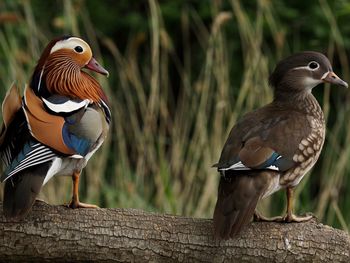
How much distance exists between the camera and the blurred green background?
4.82 metres

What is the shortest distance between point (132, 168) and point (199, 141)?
2.44 feet

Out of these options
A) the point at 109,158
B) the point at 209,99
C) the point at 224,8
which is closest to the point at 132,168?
the point at 109,158

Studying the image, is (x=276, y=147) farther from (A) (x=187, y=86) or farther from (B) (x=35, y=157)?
(A) (x=187, y=86)

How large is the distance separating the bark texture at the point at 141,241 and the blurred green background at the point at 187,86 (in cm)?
89

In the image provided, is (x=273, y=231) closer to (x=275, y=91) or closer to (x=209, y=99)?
(x=275, y=91)

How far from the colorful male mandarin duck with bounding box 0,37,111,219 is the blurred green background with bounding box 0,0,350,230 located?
1.05 metres

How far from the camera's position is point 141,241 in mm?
3299

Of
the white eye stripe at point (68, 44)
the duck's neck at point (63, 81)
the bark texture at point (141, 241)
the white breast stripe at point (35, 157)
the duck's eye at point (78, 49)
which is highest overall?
the white eye stripe at point (68, 44)

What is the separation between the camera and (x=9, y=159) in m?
3.18

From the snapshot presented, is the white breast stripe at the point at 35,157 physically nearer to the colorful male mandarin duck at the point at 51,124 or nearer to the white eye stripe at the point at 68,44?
the colorful male mandarin duck at the point at 51,124

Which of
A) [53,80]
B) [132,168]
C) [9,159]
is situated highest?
[53,80]

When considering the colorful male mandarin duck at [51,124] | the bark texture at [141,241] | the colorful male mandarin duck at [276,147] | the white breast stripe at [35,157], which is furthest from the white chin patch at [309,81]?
the white breast stripe at [35,157]

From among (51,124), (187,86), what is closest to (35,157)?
(51,124)

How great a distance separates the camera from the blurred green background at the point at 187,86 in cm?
482
